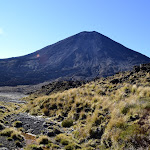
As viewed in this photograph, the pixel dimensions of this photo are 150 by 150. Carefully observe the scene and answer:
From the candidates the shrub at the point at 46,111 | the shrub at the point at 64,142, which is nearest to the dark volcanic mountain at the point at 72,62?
the shrub at the point at 46,111

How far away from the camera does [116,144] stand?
7.12 metres

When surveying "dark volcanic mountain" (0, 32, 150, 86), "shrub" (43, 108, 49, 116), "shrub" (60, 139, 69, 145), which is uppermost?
"dark volcanic mountain" (0, 32, 150, 86)

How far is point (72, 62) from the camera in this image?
152500 mm

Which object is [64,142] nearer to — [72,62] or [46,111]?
[46,111]

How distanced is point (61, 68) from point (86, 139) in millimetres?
134312

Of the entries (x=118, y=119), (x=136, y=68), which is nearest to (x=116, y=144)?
(x=118, y=119)

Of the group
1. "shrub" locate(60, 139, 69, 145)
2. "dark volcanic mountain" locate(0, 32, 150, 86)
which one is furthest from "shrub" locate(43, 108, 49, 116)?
"dark volcanic mountain" locate(0, 32, 150, 86)

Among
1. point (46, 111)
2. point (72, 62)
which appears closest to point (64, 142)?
point (46, 111)

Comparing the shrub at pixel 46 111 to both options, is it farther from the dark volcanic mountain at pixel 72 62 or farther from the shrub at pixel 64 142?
the dark volcanic mountain at pixel 72 62

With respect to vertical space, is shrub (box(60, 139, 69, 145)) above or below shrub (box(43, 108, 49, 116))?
above

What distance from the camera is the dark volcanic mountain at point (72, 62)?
123125 mm

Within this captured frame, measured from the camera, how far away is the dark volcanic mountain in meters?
123

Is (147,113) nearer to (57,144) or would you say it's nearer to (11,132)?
(57,144)

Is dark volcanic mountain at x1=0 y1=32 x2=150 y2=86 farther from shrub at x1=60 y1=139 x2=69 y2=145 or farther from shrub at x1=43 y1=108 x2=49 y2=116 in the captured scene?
shrub at x1=60 y1=139 x2=69 y2=145
